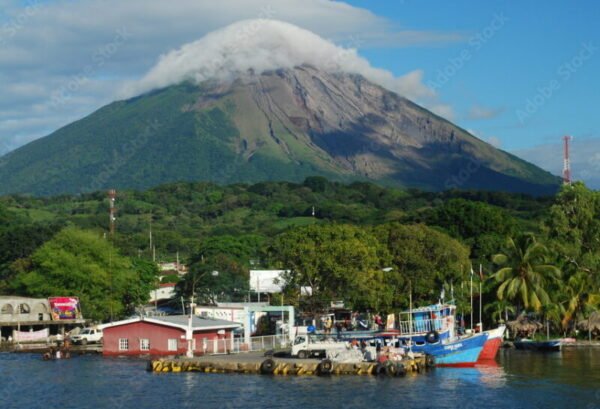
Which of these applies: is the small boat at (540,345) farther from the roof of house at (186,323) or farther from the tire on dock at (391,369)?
the tire on dock at (391,369)

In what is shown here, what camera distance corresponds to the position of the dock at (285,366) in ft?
183

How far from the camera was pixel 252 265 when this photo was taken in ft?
447

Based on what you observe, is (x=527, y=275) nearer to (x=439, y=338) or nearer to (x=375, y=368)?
(x=439, y=338)

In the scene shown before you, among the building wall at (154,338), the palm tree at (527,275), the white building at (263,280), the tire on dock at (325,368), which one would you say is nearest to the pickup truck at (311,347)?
the tire on dock at (325,368)

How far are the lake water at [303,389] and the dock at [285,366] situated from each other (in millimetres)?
973

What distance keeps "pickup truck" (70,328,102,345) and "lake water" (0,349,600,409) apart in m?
18.7

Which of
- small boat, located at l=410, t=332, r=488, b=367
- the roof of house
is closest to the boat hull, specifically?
small boat, located at l=410, t=332, r=488, b=367

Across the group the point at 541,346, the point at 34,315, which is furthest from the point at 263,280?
the point at 541,346

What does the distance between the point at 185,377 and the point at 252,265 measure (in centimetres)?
7961

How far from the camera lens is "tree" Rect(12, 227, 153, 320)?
91562mm

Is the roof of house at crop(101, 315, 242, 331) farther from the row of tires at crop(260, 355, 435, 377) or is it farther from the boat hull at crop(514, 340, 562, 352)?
the boat hull at crop(514, 340, 562, 352)

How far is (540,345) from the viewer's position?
2923 inches

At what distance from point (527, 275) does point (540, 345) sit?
6101 mm

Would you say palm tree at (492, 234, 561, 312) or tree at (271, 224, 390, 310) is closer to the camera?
tree at (271, 224, 390, 310)
